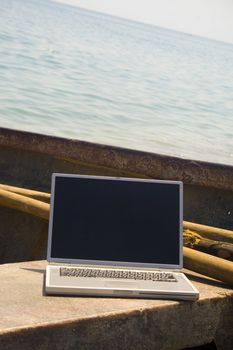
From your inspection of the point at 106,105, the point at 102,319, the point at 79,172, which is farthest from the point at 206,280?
the point at 106,105

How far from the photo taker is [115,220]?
3.11 meters

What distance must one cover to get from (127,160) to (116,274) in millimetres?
1905

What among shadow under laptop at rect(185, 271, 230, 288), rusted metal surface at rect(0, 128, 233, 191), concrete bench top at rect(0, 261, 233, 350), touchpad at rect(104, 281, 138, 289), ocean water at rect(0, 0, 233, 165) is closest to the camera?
concrete bench top at rect(0, 261, 233, 350)

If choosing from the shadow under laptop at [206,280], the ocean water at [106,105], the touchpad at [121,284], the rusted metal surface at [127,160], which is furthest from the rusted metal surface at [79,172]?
the ocean water at [106,105]

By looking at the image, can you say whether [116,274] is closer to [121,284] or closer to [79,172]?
[121,284]

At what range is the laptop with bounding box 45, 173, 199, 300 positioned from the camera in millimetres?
3049

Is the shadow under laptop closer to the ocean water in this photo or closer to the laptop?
the laptop

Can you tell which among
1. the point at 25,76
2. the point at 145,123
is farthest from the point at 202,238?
the point at 25,76

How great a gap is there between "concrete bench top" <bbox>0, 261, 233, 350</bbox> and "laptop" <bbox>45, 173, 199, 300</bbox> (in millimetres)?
104

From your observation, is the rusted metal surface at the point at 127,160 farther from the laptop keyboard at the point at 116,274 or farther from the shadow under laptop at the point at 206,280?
the laptop keyboard at the point at 116,274

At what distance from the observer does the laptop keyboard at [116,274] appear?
119 inches

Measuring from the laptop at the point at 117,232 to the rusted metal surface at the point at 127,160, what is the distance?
5.51 ft

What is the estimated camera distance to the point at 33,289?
2.95 m

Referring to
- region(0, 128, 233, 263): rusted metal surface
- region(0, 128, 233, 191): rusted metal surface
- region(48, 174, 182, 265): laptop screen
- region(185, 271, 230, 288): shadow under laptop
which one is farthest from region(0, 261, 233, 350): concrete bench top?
region(0, 128, 233, 191): rusted metal surface
